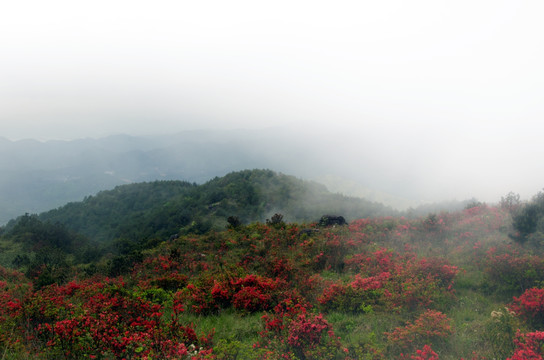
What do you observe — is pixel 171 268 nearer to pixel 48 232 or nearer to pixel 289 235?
pixel 289 235

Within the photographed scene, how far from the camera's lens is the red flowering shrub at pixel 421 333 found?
15.7 feet

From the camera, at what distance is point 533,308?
17.3 feet

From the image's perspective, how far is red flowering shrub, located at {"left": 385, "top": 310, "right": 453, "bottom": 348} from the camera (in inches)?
189

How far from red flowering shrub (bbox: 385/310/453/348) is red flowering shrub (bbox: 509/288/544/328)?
1.66 meters

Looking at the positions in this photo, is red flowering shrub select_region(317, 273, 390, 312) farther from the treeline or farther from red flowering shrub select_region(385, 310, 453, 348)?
the treeline

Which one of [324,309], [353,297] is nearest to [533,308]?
[353,297]

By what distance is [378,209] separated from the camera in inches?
2406

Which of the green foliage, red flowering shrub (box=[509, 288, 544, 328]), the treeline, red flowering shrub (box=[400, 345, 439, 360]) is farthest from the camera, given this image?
the treeline

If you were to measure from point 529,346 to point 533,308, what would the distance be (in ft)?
5.18

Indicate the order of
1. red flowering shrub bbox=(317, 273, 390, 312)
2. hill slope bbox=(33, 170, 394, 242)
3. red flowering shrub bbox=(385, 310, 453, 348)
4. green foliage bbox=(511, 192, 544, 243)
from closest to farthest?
red flowering shrub bbox=(385, 310, 453, 348)
red flowering shrub bbox=(317, 273, 390, 312)
green foliage bbox=(511, 192, 544, 243)
hill slope bbox=(33, 170, 394, 242)

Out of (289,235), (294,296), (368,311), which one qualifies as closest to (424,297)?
(368,311)

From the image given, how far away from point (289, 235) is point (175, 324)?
914 cm

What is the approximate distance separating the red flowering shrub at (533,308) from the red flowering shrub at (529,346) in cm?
119

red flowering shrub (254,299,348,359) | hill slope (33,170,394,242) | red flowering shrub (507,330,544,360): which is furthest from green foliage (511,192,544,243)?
hill slope (33,170,394,242)
